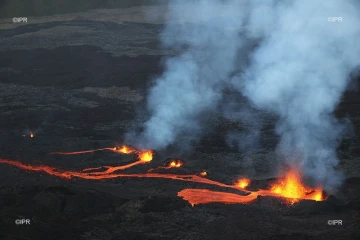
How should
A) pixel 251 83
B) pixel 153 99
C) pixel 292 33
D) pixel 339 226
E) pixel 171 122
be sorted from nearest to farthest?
pixel 339 226, pixel 171 122, pixel 153 99, pixel 251 83, pixel 292 33

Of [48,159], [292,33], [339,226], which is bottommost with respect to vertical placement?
[339,226]

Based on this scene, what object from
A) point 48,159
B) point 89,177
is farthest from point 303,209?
point 48,159

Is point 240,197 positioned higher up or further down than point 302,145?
further down

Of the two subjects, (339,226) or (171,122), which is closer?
(339,226)

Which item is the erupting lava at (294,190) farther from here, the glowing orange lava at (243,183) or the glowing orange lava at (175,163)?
the glowing orange lava at (175,163)

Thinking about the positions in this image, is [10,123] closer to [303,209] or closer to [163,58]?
[163,58]

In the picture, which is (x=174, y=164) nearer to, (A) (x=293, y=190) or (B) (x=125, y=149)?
(B) (x=125, y=149)

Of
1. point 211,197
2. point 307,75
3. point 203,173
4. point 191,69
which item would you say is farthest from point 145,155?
point 307,75
